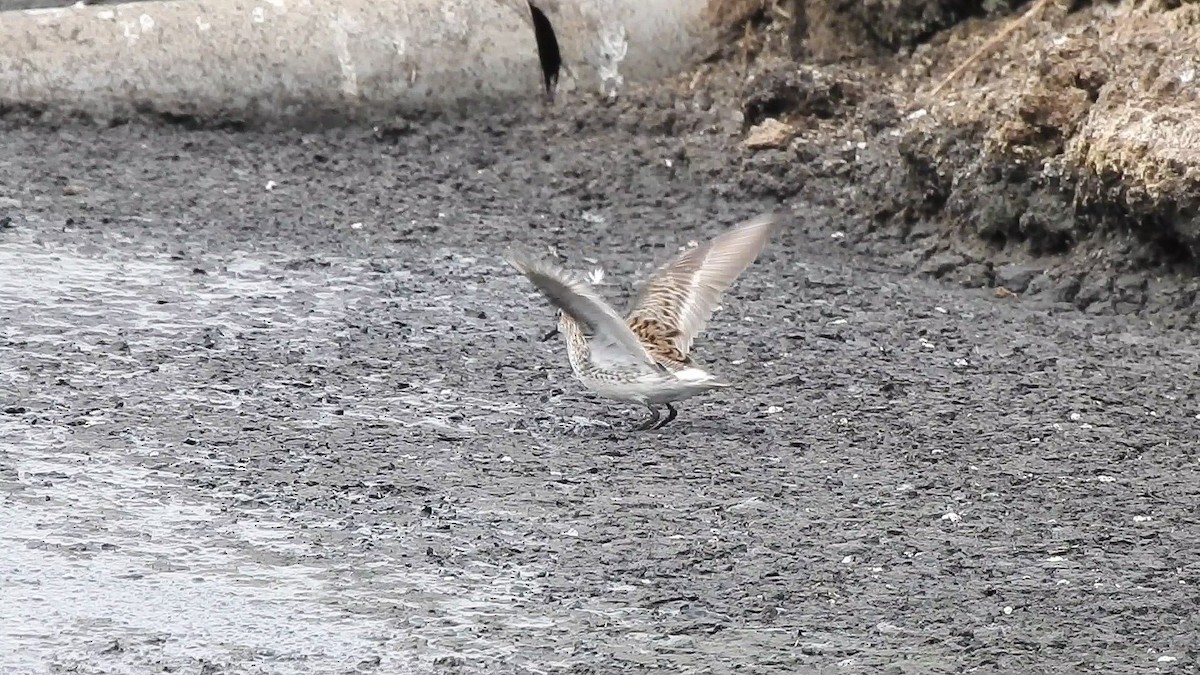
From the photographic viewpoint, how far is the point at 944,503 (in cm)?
605

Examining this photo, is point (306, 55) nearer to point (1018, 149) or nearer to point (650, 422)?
point (1018, 149)

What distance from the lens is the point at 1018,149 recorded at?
29.1 feet

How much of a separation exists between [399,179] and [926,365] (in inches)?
146

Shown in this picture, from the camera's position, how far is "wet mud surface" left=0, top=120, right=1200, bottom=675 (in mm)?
5020

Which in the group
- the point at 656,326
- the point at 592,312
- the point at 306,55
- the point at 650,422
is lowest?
the point at 650,422

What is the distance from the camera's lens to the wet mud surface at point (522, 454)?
16.5 ft

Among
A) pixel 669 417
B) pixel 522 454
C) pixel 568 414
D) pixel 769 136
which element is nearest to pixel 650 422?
pixel 669 417

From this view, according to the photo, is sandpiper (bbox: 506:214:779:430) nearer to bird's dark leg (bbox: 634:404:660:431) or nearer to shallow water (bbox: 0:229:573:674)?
bird's dark leg (bbox: 634:404:660:431)

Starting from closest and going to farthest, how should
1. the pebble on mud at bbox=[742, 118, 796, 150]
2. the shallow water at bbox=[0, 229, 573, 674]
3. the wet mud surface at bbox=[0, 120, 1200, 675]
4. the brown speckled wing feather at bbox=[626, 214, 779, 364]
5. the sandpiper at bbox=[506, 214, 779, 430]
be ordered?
the shallow water at bbox=[0, 229, 573, 674] < the wet mud surface at bbox=[0, 120, 1200, 675] < the sandpiper at bbox=[506, 214, 779, 430] < the brown speckled wing feather at bbox=[626, 214, 779, 364] < the pebble on mud at bbox=[742, 118, 796, 150]

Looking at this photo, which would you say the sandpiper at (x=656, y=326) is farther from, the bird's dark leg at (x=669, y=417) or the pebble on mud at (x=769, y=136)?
the pebble on mud at (x=769, y=136)

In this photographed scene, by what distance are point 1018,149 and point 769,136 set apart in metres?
1.76

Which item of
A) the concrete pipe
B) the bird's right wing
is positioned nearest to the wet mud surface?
the bird's right wing

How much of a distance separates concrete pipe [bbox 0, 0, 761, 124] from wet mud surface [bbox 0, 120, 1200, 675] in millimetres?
668

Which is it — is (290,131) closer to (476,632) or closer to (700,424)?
(700,424)
